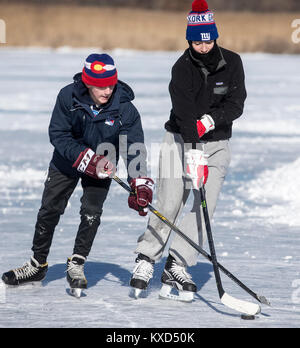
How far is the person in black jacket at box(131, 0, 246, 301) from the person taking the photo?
3.82 meters

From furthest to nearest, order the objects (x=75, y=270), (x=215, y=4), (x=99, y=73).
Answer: (x=215, y=4) < (x=75, y=270) < (x=99, y=73)

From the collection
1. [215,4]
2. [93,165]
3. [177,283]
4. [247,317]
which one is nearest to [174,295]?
[177,283]

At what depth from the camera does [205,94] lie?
3906 mm

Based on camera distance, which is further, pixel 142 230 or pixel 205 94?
pixel 142 230

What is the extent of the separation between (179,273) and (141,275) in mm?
194

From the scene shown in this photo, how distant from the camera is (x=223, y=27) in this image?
3897cm

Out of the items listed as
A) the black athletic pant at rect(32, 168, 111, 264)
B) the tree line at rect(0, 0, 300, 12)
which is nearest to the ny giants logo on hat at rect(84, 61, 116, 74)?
the black athletic pant at rect(32, 168, 111, 264)

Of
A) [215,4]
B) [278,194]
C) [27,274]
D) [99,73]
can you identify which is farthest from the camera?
[215,4]

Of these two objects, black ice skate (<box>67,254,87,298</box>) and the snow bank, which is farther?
the snow bank

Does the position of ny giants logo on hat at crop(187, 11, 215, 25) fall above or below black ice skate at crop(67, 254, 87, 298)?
above

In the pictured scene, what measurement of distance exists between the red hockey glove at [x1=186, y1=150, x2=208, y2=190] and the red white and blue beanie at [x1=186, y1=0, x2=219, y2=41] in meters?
0.57

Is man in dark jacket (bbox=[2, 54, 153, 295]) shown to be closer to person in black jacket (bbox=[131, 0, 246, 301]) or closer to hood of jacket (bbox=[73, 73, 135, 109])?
hood of jacket (bbox=[73, 73, 135, 109])

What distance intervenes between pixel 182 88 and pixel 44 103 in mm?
10929

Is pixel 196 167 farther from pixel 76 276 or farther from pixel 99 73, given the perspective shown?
pixel 76 276
